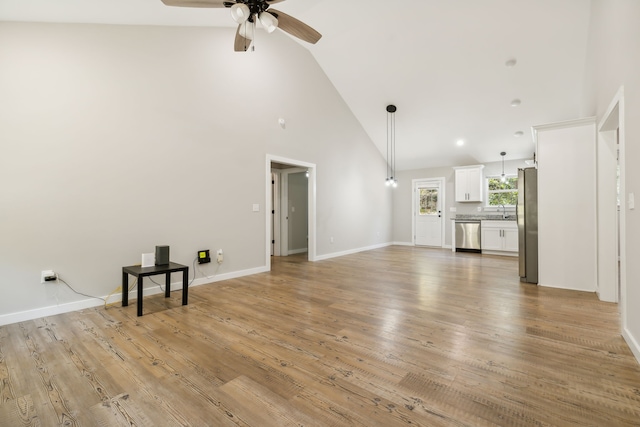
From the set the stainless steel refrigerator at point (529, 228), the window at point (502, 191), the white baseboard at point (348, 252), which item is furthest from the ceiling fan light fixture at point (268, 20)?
the window at point (502, 191)

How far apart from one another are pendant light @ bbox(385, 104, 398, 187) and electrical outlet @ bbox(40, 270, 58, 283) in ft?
20.6

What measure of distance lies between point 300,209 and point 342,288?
12.7 feet

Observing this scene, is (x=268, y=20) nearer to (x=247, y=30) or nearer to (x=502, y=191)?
(x=247, y=30)

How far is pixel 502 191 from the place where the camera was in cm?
799

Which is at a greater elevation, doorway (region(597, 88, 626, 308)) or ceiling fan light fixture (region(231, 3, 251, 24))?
ceiling fan light fixture (region(231, 3, 251, 24))

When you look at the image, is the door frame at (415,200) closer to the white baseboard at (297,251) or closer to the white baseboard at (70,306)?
the white baseboard at (297,251)

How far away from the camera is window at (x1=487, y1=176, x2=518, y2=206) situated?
786 centimetres

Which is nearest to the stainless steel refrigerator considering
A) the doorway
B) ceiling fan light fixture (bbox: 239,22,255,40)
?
the doorway

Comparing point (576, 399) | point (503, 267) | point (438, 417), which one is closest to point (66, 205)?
point (438, 417)

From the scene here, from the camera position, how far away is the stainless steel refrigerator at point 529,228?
4.27m

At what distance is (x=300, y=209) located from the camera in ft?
25.2

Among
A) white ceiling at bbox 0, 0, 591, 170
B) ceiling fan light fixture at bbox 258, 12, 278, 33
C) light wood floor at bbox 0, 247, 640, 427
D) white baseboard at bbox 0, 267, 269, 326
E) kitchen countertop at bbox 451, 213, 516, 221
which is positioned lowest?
light wood floor at bbox 0, 247, 640, 427

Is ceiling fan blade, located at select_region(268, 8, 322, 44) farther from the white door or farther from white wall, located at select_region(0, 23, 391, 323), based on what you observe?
the white door

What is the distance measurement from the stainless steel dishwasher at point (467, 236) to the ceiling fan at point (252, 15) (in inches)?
259
